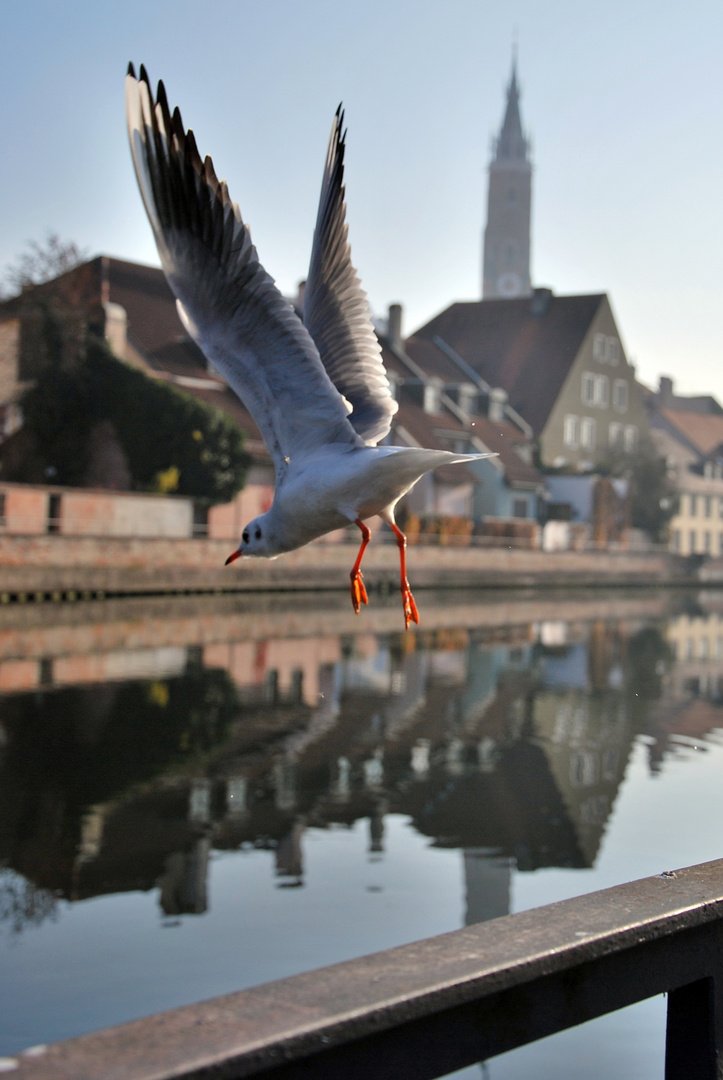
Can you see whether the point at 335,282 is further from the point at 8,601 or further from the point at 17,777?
the point at 8,601

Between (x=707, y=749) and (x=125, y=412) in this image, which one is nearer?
(x=707, y=749)

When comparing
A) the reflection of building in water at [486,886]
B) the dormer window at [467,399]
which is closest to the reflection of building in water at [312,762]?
the reflection of building in water at [486,886]

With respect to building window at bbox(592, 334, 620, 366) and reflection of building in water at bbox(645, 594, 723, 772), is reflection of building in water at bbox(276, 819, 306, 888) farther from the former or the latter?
building window at bbox(592, 334, 620, 366)

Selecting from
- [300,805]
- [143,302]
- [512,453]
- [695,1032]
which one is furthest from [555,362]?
[695,1032]

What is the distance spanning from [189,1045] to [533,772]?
11251mm

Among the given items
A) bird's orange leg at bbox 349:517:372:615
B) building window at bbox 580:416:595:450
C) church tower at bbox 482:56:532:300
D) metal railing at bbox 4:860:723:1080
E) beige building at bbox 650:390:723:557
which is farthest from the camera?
church tower at bbox 482:56:532:300

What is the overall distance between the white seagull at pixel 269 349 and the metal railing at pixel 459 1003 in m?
1.11

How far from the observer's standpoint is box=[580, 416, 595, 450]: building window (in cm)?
5612

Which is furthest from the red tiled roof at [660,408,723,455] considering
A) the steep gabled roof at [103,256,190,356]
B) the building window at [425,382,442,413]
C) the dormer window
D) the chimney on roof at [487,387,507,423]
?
the steep gabled roof at [103,256,190,356]

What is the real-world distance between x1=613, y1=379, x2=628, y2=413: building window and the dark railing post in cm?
5699

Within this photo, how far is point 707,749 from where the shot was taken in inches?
562

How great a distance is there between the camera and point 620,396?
193 ft

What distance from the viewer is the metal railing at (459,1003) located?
70.7 inches

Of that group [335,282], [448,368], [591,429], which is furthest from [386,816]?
[591,429]
